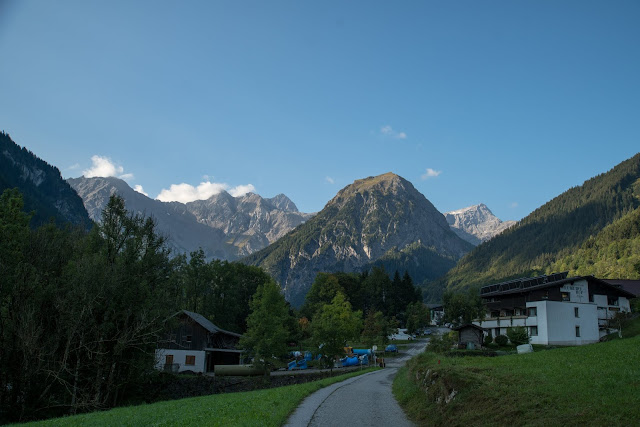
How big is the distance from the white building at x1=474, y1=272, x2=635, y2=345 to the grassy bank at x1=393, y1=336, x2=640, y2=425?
127 feet

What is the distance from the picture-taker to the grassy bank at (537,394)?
10219 millimetres

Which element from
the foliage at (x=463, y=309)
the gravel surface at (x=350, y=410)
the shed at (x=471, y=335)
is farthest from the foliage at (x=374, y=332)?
the gravel surface at (x=350, y=410)

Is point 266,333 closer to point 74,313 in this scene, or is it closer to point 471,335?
point 74,313

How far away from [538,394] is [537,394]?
3cm

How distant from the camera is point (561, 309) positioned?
179 ft

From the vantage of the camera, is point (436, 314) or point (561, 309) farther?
point (436, 314)

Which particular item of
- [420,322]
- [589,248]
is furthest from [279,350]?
[589,248]

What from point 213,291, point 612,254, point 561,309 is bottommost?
point 561,309

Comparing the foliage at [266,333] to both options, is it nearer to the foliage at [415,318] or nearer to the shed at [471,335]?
the shed at [471,335]

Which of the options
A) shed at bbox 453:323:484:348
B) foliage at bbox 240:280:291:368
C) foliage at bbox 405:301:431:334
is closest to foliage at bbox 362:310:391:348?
shed at bbox 453:323:484:348

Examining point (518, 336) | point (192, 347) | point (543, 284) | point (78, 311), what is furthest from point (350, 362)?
point (78, 311)

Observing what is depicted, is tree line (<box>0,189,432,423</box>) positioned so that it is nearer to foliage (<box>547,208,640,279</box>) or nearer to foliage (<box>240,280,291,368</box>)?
foliage (<box>240,280,291,368</box>)

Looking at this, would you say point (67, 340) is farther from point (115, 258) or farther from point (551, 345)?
point (551, 345)

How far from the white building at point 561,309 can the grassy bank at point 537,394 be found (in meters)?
38.7
